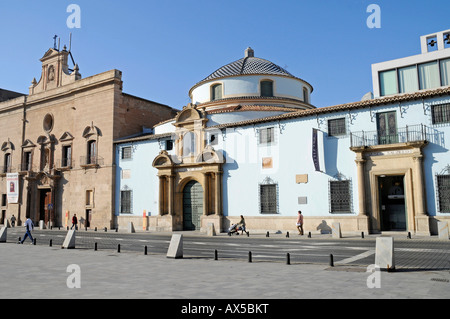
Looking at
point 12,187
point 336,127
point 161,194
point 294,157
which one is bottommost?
point 161,194

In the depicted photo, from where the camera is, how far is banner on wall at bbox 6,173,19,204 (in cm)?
4350

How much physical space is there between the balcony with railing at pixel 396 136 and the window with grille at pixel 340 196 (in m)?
2.62

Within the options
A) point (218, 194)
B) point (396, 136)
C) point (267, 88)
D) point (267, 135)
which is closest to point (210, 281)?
point (396, 136)

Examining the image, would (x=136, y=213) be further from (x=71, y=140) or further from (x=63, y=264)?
(x=63, y=264)

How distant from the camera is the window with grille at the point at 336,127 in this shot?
25155 mm

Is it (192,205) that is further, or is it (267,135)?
(192,205)

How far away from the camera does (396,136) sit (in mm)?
23328

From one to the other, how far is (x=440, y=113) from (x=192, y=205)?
745 inches

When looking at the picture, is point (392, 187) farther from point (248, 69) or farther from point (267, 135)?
point (248, 69)

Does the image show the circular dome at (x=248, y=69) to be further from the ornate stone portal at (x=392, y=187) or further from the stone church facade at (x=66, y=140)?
the ornate stone portal at (x=392, y=187)

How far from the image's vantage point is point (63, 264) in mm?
12531

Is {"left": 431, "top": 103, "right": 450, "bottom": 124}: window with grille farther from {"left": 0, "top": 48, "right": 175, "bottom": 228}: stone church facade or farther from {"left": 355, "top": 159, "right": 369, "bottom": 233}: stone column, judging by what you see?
{"left": 0, "top": 48, "right": 175, "bottom": 228}: stone church facade

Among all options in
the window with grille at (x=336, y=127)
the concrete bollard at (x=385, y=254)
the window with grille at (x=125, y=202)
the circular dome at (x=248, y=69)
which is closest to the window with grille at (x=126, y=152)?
the window with grille at (x=125, y=202)
